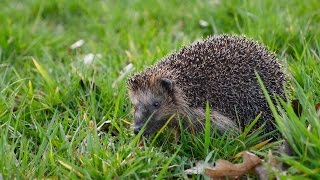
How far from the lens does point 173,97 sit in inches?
183

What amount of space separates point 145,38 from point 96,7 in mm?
1554

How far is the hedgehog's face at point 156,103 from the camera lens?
180 inches

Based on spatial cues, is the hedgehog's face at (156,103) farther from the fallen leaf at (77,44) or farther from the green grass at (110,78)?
the fallen leaf at (77,44)

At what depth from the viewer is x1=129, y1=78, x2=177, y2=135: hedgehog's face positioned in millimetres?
4578

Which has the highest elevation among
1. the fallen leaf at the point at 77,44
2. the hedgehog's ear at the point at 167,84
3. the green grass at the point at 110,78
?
the hedgehog's ear at the point at 167,84

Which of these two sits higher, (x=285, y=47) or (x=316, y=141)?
(x=316, y=141)

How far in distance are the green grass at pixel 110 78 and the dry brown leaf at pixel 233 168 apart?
0.10 meters

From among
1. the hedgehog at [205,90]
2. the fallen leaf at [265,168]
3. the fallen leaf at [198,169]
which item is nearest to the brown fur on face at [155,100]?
the hedgehog at [205,90]

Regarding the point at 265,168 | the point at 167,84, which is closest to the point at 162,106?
the point at 167,84

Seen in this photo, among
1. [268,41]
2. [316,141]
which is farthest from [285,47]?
[316,141]

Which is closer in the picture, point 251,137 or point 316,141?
point 316,141

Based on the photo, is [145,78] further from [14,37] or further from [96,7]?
[96,7]

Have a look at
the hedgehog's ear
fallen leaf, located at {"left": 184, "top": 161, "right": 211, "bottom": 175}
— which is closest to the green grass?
fallen leaf, located at {"left": 184, "top": 161, "right": 211, "bottom": 175}

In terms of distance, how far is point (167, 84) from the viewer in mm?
4574
